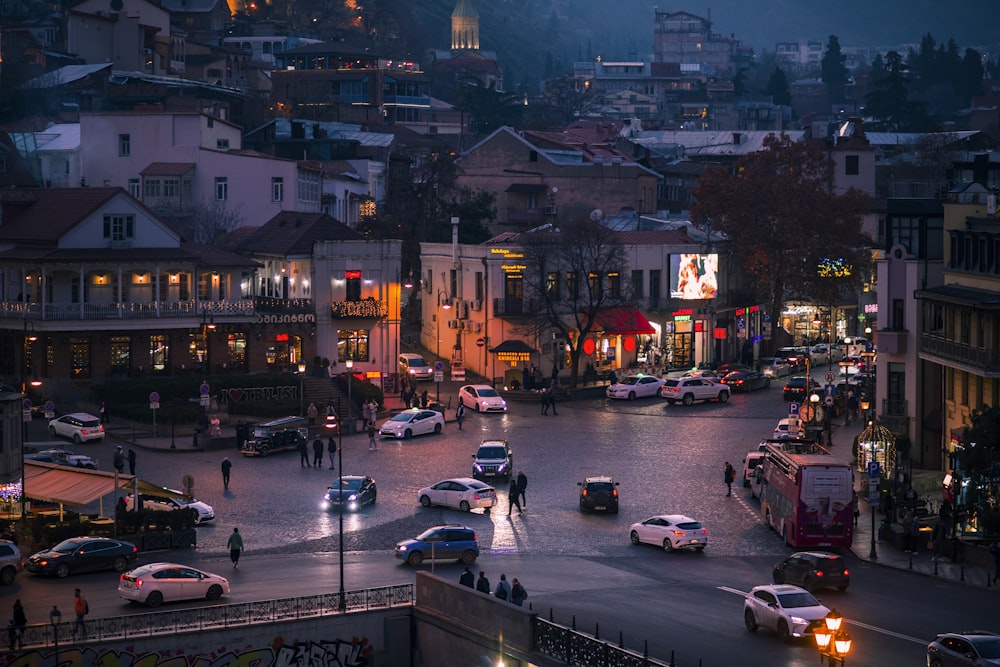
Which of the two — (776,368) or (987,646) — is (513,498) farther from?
(776,368)

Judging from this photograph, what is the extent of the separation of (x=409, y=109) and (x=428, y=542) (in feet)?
415

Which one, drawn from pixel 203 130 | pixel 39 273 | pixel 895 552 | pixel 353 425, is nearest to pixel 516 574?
pixel 895 552

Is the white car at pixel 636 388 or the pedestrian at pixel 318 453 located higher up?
the white car at pixel 636 388

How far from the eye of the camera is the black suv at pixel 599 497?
54.8 m

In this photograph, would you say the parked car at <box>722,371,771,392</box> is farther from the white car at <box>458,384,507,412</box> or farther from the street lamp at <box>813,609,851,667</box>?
the street lamp at <box>813,609,851,667</box>

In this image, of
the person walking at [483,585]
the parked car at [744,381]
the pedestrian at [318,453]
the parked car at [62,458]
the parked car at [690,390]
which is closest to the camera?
the person walking at [483,585]

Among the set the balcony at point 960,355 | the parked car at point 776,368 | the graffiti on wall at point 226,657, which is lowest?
the graffiti on wall at point 226,657

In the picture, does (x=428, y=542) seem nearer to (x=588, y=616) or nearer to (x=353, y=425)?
(x=588, y=616)

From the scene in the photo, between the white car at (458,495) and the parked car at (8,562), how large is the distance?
47.1ft

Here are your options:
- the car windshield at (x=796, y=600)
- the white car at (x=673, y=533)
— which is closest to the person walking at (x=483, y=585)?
the car windshield at (x=796, y=600)

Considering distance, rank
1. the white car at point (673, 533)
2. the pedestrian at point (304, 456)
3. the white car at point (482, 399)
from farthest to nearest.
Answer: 1. the white car at point (482, 399)
2. the pedestrian at point (304, 456)
3. the white car at point (673, 533)

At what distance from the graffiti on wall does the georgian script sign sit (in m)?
40.5

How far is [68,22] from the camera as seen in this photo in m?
142

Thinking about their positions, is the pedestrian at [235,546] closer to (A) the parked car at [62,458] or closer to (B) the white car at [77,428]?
(A) the parked car at [62,458]
